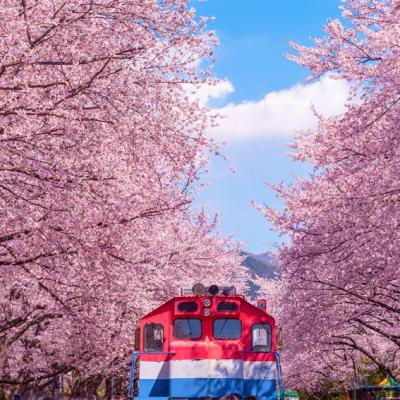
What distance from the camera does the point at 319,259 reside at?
71.7ft

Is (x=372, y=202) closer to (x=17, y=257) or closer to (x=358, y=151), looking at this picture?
(x=358, y=151)

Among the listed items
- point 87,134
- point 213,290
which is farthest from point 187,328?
point 87,134

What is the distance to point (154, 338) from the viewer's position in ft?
49.1

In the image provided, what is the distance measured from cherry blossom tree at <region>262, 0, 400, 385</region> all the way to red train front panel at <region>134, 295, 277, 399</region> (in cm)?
298

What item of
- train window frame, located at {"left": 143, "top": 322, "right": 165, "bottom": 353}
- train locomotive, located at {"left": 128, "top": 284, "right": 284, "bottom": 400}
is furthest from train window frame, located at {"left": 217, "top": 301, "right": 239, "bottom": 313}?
train window frame, located at {"left": 143, "top": 322, "right": 165, "bottom": 353}

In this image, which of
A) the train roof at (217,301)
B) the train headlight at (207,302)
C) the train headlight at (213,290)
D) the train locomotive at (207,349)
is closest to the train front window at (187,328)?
the train locomotive at (207,349)

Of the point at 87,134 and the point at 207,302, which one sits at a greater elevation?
the point at 87,134

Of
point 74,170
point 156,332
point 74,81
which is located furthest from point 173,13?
point 156,332

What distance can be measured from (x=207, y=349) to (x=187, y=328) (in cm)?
57

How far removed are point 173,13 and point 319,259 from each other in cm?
1179

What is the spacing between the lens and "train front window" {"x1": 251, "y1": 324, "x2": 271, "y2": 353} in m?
15.0

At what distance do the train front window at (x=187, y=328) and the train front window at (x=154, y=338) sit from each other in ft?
0.99

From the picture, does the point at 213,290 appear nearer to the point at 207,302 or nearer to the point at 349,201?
the point at 207,302

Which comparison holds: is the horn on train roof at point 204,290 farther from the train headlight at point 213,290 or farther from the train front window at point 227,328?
the train front window at point 227,328
